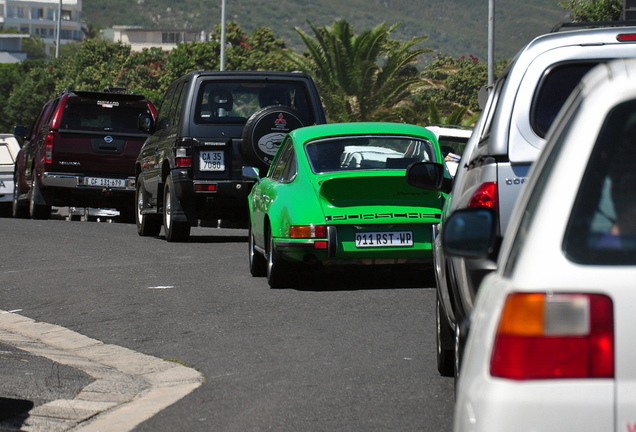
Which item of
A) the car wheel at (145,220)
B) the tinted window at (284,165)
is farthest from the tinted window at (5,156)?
the tinted window at (284,165)

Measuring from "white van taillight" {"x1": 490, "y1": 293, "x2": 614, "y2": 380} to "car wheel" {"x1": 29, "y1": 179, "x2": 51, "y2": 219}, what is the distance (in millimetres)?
19974

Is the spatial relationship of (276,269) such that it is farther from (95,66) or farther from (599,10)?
(95,66)

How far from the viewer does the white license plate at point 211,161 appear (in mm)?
16250

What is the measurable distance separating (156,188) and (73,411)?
1148 cm

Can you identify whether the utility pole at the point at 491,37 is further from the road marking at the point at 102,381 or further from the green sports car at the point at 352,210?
the road marking at the point at 102,381

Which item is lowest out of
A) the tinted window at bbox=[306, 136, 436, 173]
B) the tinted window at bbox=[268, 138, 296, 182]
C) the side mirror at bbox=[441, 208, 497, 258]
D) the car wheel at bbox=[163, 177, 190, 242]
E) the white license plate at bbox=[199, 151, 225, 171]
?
the car wheel at bbox=[163, 177, 190, 242]

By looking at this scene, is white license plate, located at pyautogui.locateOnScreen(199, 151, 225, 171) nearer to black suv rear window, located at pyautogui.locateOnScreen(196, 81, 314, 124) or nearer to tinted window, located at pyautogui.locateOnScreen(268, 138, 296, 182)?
black suv rear window, located at pyautogui.locateOnScreen(196, 81, 314, 124)

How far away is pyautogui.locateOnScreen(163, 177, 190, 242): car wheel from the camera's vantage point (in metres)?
16.9

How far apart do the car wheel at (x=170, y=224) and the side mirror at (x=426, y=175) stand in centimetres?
848

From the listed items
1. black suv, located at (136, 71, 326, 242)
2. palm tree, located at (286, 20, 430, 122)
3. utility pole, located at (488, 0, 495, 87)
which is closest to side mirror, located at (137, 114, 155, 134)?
black suv, located at (136, 71, 326, 242)

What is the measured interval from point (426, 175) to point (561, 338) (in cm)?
557

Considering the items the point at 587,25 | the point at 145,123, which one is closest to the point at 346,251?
the point at 587,25

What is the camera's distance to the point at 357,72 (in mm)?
39719

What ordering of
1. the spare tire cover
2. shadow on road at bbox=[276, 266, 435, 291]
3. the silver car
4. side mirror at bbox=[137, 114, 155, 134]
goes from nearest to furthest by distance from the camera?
the silver car < shadow on road at bbox=[276, 266, 435, 291] < the spare tire cover < side mirror at bbox=[137, 114, 155, 134]
